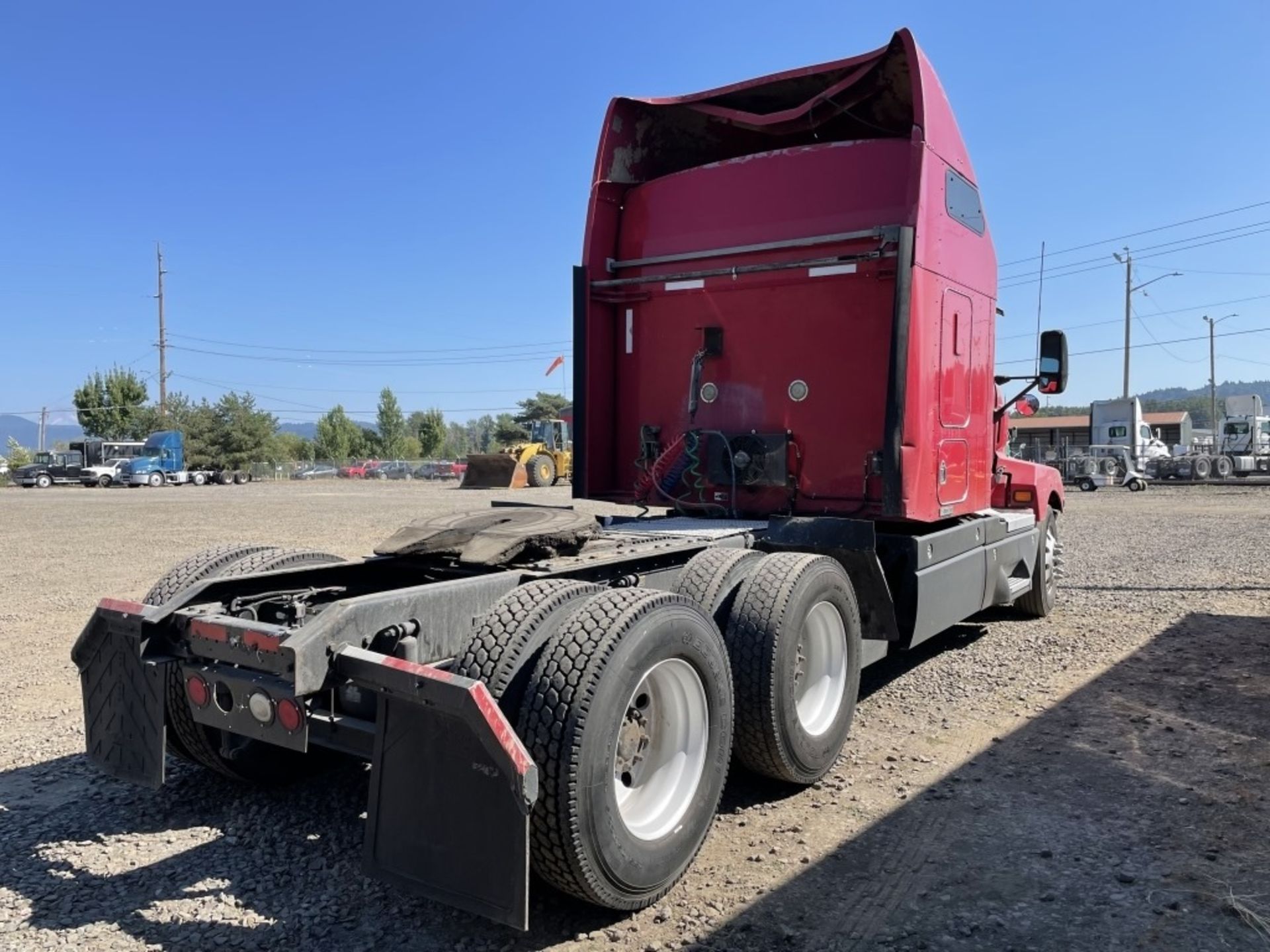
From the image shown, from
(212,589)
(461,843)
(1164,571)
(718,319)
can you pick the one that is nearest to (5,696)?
(212,589)

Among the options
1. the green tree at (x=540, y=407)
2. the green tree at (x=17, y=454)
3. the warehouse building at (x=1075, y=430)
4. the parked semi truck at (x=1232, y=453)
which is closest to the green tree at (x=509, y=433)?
the green tree at (x=540, y=407)

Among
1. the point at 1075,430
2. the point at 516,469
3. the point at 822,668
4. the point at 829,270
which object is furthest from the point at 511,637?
the point at 1075,430

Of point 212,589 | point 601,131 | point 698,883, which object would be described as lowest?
point 698,883

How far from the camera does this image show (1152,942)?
2.96 meters

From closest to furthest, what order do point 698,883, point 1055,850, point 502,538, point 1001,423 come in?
point 698,883, point 1055,850, point 502,538, point 1001,423

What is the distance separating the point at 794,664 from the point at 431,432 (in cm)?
8803

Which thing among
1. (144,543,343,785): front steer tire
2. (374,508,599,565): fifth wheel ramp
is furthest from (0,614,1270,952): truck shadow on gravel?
(374,508,599,565): fifth wheel ramp

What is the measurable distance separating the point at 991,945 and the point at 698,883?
3.36ft

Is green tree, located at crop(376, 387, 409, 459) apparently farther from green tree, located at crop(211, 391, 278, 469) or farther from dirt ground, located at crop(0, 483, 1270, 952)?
dirt ground, located at crop(0, 483, 1270, 952)

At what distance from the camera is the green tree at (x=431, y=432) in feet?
294

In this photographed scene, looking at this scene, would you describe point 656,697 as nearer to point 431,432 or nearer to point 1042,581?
point 1042,581

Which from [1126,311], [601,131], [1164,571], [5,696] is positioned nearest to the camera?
[5,696]

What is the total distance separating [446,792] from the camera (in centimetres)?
272

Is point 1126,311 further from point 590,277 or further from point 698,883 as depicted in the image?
point 698,883
